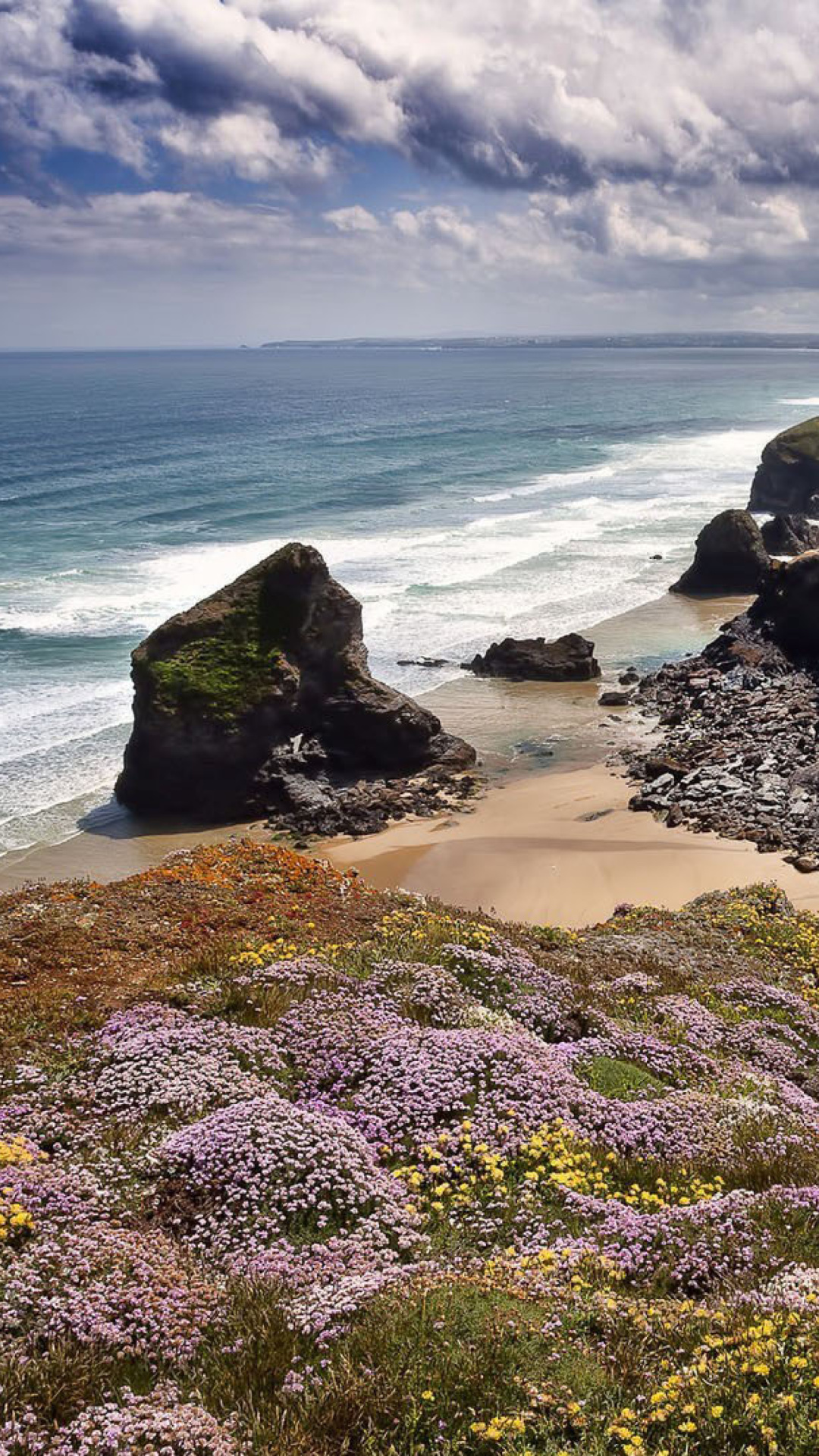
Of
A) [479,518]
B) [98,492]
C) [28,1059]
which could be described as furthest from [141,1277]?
[98,492]

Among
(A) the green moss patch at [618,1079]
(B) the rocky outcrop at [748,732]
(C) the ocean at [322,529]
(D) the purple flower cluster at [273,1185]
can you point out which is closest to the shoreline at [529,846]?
(B) the rocky outcrop at [748,732]

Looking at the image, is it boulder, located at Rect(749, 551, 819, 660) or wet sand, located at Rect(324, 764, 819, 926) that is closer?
wet sand, located at Rect(324, 764, 819, 926)

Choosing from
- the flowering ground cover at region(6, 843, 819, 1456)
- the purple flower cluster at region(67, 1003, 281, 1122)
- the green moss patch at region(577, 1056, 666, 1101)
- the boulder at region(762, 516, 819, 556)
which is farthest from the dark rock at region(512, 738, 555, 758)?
the boulder at region(762, 516, 819, 556)

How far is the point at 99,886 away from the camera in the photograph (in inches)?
653

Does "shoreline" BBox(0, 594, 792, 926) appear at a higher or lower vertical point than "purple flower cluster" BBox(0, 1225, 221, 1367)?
lower

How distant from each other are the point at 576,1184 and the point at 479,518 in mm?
69399

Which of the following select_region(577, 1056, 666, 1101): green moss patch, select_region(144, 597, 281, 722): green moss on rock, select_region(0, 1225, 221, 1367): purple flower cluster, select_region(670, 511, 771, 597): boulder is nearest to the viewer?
select_region(0, 1225, 221, 1367): purple flower cluster

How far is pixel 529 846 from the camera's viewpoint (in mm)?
26797

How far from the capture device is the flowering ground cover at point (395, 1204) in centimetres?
584

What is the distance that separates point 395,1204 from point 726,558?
5108 cm

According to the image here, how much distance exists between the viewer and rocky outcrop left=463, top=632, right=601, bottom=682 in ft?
138

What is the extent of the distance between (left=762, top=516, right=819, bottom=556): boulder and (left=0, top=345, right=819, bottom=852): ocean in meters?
5.39

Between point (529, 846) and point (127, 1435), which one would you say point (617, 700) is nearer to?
point (529, 846)

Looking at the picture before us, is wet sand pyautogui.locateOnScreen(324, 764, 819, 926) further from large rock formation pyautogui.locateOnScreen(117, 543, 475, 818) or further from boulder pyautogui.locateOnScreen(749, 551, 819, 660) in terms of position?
boulder pyautogui.locateOnScreen(749, 551, 819, 660)
